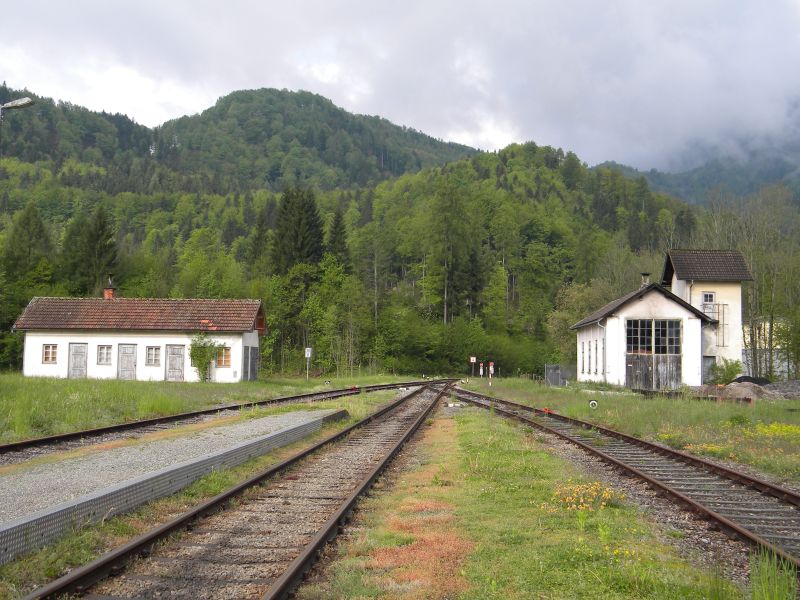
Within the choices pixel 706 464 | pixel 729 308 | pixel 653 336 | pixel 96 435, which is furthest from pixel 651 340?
pixel 96 435

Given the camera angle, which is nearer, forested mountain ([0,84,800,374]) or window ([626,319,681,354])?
window ([626,319,681,354])

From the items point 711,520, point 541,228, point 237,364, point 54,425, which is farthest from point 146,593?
point 541,228

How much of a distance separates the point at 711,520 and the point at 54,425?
1421 centimetres

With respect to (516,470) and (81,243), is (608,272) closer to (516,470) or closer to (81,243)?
(81,243)

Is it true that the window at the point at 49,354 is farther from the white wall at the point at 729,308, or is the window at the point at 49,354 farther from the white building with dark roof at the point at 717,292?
the white wall at the point at 729,308

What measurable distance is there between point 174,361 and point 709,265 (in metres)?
30.6

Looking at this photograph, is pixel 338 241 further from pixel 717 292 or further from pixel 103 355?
pixel 717 292

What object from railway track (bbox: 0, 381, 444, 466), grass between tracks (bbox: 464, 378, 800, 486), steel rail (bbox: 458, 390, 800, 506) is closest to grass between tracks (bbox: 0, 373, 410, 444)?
railway track (bbox: 0, 381, 444, 466)

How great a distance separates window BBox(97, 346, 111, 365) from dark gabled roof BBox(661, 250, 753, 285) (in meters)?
32.1

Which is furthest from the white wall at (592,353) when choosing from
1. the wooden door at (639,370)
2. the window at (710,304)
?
the window at (710,304)

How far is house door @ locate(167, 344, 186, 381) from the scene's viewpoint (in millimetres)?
39500

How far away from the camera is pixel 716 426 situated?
715 inches

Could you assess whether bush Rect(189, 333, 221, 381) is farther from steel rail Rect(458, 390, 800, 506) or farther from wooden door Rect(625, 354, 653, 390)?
steel rail Rect(458, 390, 800, 506)

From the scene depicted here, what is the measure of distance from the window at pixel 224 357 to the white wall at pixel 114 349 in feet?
0.57
